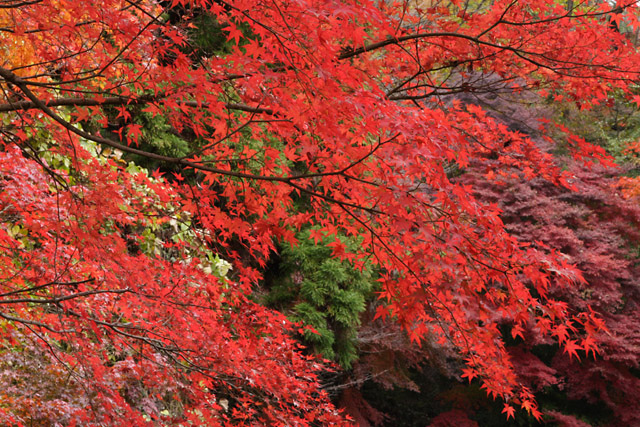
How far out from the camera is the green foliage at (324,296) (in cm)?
665

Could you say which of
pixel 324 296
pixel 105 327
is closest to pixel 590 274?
pixel 324 296

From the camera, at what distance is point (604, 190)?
8531 mm

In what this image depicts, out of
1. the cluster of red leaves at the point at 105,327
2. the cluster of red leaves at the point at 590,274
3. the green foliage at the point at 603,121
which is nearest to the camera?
the cluster of red leaves at the point at 105,327

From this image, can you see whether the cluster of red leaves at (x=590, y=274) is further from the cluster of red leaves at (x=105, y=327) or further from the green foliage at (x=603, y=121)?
the cluster of red leaves at (x=105, y=327)

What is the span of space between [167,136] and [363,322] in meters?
4.33

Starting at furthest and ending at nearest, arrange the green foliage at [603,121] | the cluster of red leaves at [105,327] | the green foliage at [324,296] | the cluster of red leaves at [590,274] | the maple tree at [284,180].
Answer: the green foliage at [603,121] < the cluster of red leaves at [590,274] < the green foliage at [324,296] < the cluster of red leaves at [105,327] < the maple tree at [284,180]

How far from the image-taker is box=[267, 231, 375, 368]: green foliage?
6652mm

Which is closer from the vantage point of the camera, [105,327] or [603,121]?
[105,327]

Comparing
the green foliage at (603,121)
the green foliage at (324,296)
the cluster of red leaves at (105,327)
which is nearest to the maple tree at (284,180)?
the cluster of red leaves at (105,327)

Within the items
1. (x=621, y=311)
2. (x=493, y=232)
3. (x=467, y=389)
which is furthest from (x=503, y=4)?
(x=467, y=389)

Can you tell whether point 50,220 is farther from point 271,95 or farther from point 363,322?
point 363,322

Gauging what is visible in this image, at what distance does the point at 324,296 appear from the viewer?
6.87m

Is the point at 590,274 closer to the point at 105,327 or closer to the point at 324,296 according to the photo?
the point at 324,296

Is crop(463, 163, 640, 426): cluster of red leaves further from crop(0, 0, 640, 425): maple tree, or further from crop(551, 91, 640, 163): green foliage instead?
crop(0, 0, 640, 425): maple tree
